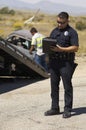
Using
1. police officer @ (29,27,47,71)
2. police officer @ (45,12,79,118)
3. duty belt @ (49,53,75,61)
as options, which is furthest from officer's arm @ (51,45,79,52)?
police officer @ (29,27,47,71)

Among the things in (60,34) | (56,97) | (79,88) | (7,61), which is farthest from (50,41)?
(7,61)

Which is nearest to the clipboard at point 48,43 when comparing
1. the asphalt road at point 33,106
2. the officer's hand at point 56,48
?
the officer's hand at point 56,48

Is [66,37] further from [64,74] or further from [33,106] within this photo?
[33,106]


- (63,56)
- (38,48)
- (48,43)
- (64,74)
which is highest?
(48,43)

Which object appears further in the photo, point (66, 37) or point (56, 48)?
point (66, 37)

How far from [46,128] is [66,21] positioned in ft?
6.66

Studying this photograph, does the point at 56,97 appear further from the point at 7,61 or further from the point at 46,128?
the point at 7,61

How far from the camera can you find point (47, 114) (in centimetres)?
957

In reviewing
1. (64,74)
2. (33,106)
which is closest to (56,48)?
(64,74)

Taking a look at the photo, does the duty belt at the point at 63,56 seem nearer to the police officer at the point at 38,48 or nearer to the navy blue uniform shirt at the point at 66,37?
the navy blue uniform shirt at the point at 66,37

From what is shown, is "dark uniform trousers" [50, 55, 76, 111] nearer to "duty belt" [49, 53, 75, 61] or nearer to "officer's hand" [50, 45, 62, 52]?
"duty belt" [49, 53, 75, 61]

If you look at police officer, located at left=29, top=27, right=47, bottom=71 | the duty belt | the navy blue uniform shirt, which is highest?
the navy blue uniform shirt

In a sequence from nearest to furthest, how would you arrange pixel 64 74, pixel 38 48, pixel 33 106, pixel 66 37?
pixel 66 37 < pixel 64 74 < pixel 33 106 < pixel 38 48

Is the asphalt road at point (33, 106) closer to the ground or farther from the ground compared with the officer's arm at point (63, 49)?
closer to the ground
